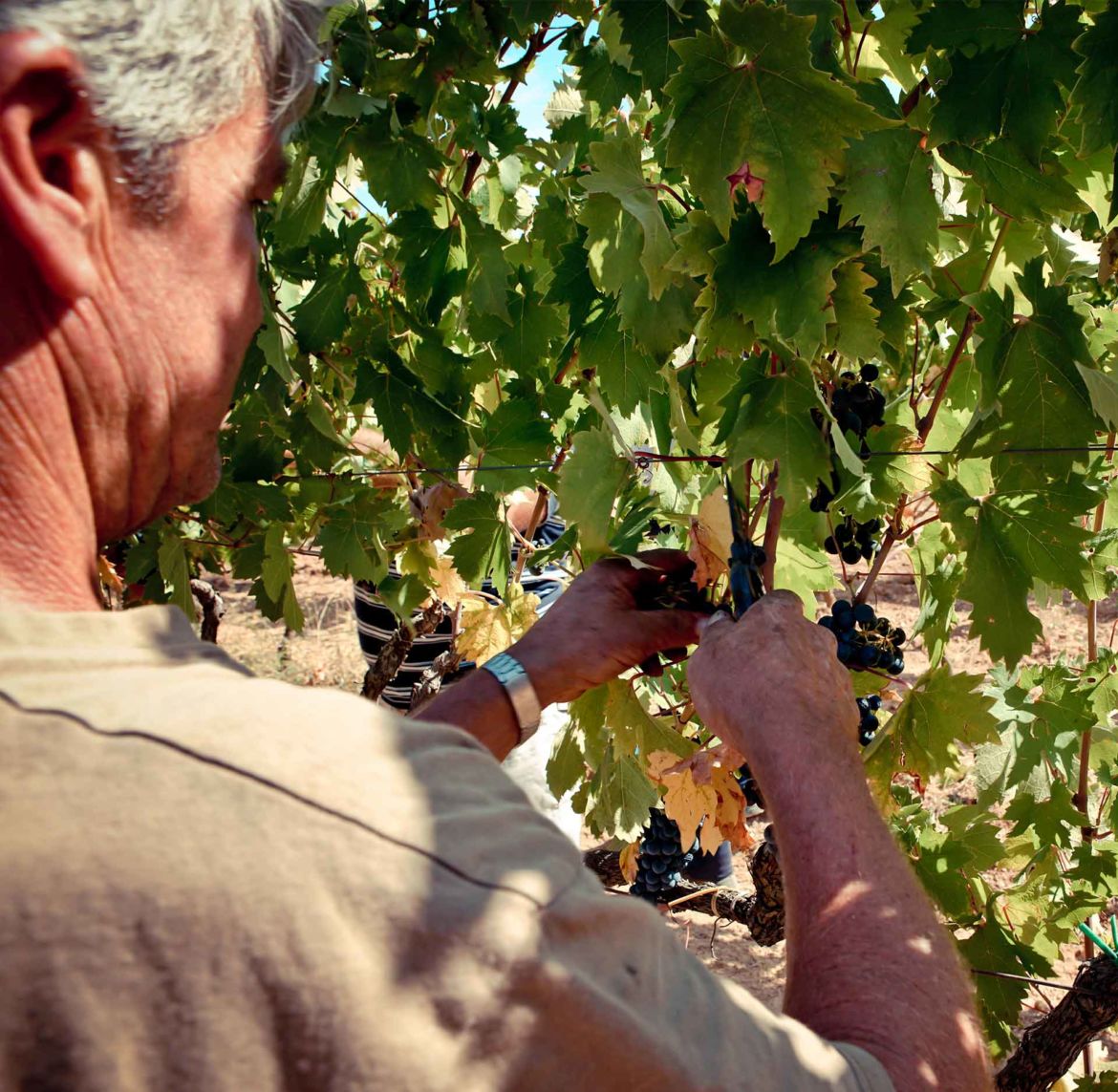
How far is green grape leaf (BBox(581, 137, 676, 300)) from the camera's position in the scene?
1.56 m

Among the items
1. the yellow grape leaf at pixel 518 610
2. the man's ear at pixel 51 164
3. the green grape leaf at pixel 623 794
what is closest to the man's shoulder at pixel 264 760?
the man's ear at pixel 51 164

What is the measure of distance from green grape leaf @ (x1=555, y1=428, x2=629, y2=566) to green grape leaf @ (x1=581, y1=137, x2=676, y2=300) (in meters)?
0.32

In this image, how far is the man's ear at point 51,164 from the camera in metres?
0.73

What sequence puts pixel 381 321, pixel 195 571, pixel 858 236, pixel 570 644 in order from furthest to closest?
pixel 195 571
pixel 381 321
pixel 570 644
pixel 858 236

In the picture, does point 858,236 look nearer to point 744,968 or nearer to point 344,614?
point 744,968

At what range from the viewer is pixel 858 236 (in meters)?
1.42

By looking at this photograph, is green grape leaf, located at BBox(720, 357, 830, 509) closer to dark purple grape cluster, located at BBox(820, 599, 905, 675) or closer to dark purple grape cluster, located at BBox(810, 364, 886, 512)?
dark purple grape cluster, located at BBox(810, 364, 886, 512)

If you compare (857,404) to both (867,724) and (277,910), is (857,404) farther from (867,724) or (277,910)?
(277,910)

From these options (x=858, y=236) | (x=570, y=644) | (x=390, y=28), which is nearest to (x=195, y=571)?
(x=390, y=28)

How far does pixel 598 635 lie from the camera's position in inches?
67.4

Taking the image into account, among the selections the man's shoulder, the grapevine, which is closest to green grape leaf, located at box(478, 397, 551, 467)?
the grapevine

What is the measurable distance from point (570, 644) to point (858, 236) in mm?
710

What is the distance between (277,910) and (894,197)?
1.13 meters

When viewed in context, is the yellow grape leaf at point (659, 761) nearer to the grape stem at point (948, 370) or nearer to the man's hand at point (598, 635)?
the man's hand at point (598, 635)
